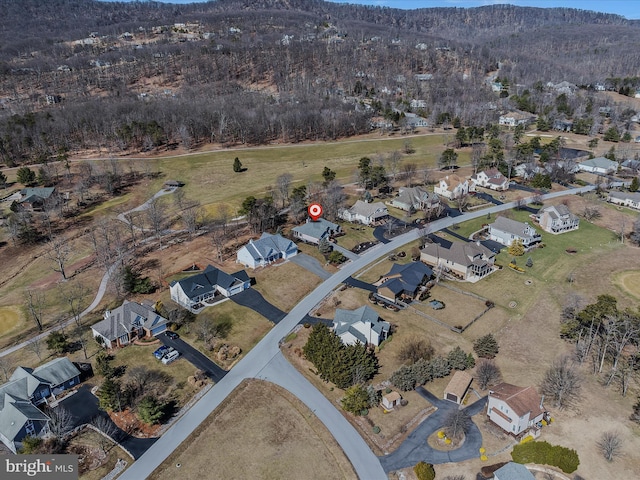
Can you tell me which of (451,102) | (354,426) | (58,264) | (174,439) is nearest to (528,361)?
(354,426)

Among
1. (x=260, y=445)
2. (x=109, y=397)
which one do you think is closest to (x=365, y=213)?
(x=260, y=445)

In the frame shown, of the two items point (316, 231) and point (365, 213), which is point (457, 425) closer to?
point (316, 231)

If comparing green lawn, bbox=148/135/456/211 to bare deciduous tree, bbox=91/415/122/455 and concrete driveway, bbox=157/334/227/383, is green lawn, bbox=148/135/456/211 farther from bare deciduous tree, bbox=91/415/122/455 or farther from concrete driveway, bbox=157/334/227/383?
bare deciduous tree, bbox=91/415/122/455

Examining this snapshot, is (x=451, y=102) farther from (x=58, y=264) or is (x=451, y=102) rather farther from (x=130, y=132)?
(x=58, y=264)

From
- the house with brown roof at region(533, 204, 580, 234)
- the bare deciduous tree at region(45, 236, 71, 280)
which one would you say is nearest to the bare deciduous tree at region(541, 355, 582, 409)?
the house with brown roof at region(533, 204, 580, 234)

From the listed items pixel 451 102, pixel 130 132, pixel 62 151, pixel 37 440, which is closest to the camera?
pixel 37 440

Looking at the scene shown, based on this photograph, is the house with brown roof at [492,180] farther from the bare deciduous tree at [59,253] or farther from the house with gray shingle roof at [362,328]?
the bare deciduous tree at [59,253]
